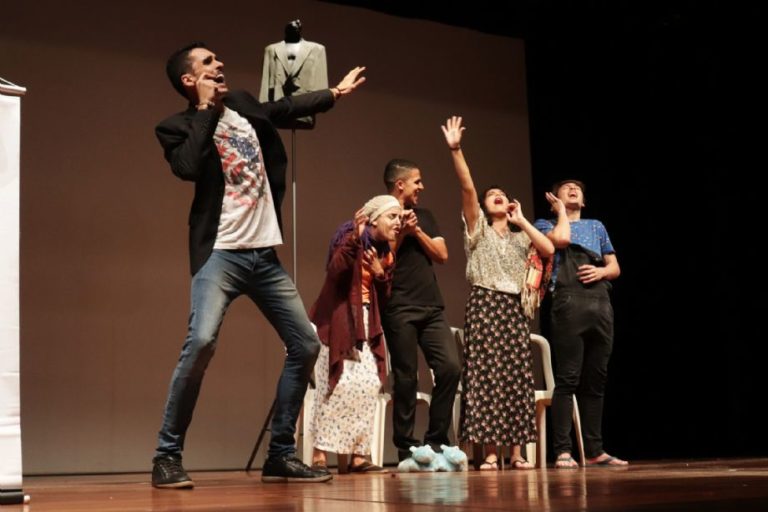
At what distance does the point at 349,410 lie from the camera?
407 centimetres

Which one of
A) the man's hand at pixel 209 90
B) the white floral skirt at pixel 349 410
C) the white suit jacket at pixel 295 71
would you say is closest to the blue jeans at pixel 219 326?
the man's hand at pixel 209 90

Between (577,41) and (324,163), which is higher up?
(577,41)

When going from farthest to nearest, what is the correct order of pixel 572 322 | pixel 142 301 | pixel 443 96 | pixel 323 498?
pixel 443 96 < pixel 142 301 < pixel 572 322 < pixel 323 498

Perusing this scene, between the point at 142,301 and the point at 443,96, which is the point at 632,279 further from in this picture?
the point at 142,301

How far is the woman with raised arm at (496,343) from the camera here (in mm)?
4480

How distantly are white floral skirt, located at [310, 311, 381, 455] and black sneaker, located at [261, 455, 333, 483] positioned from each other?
3.52 feet

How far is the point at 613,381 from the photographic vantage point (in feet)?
21.3

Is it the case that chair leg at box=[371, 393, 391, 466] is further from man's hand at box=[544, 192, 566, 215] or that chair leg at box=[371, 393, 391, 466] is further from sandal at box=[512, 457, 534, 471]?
man's hand at box=[544, 192, 566, 215]

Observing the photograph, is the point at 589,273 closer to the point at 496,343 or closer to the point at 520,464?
the point at 496,343

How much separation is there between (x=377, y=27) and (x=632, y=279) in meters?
2.23

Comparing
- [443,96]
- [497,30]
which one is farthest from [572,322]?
[497,30]

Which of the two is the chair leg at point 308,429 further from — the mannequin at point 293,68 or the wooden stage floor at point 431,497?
the wooden stage floor at point 431,497

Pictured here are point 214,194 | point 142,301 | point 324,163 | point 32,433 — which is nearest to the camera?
point 214,194

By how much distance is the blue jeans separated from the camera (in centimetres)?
277
